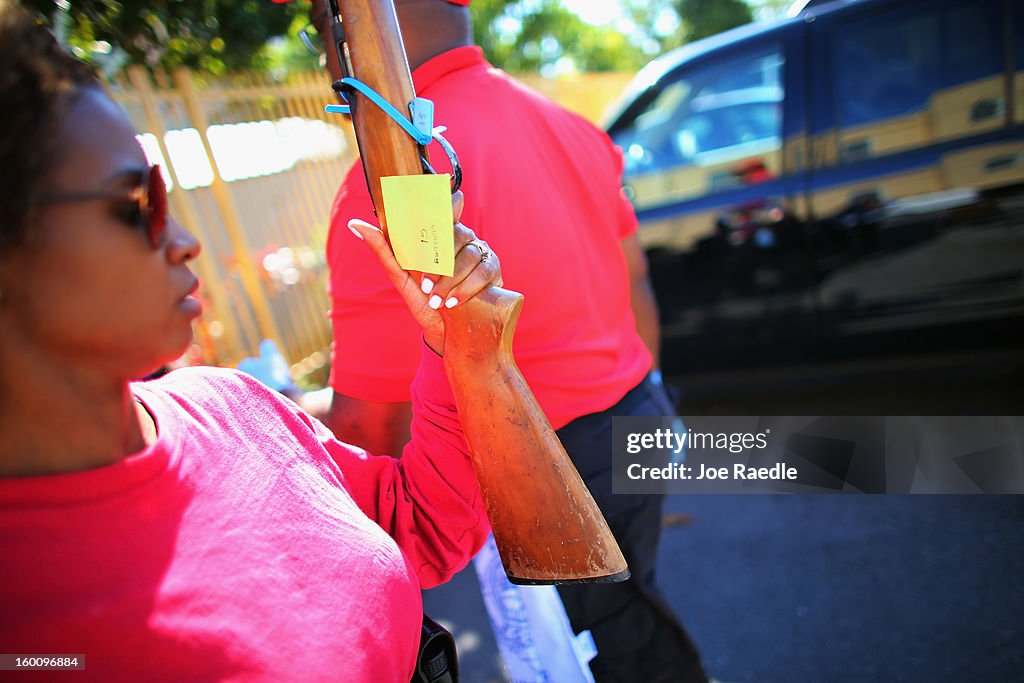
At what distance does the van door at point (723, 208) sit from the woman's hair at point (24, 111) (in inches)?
124

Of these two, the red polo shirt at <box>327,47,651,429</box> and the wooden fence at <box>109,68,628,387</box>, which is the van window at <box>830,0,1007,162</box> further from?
the wooden fence at <box>109,68,628,387</box>

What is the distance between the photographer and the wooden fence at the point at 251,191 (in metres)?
4.65

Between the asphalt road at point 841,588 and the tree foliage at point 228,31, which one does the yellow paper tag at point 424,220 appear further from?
the asphalt road at point 841,588

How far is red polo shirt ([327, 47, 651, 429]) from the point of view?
1380 millimetres

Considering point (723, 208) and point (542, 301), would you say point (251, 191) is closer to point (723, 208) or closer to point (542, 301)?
point (723, 208)

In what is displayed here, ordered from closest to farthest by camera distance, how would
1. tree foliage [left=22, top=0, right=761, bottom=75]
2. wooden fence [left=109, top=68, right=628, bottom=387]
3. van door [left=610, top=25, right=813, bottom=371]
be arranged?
tree foliage [left=22, top=0, right=761, bottom=75], van door [left=610, top=25, right=813, bottom=371], wooden fence [left=109, top=68, right=628, bottom=387]

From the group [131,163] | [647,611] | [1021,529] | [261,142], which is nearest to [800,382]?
[1021,529]

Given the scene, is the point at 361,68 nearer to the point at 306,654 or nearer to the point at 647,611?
the point at 306,654

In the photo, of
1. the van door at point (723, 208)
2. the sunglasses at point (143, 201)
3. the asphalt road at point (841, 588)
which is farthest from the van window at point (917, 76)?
the sunglasses at point (143, 201)

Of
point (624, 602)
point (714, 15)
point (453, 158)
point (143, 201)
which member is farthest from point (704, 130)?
point (714, 15)

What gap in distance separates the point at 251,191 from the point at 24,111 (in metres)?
5.18

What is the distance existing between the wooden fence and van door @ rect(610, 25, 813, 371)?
201cm

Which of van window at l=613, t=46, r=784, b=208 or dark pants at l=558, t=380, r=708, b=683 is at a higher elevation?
van window at l=613, t=46, r=784, b=208

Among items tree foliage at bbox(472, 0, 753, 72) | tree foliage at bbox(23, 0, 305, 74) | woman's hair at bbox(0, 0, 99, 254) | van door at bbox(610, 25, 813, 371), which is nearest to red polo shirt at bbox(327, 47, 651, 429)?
woman's hair at bbox(0, 0, 99, 254)
